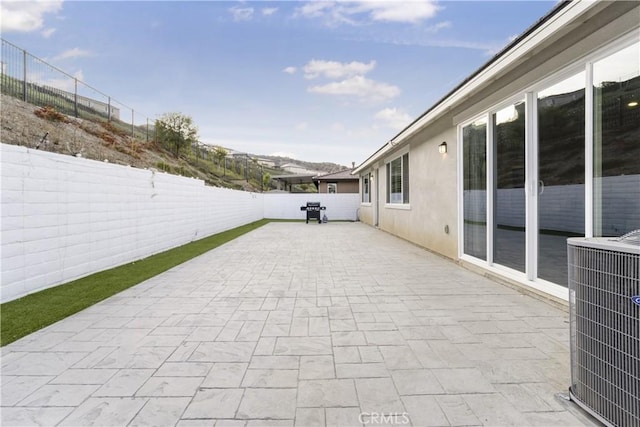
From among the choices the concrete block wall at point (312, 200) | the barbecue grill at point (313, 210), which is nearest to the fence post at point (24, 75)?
the barbecue grill at point (313, 210)

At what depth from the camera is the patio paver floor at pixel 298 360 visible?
1.66 metres

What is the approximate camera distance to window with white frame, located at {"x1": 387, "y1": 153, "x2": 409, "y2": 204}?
856 cm

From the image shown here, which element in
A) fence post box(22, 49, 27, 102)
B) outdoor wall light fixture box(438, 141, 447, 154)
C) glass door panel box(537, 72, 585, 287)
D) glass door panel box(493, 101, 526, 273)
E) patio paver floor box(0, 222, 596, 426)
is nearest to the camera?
patio paver floor box(0, 222, 596, 426)

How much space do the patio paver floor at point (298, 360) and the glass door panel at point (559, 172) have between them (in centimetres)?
57

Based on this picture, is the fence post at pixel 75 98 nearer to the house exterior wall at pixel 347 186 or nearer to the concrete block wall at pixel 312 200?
the concrete block wall at pixel 312 200

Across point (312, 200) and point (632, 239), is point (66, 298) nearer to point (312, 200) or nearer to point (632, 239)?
point (632, 239)

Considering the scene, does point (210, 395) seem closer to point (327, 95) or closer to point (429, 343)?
point (429, 343)

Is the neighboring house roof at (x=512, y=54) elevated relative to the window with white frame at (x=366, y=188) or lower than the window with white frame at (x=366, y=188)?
elevated

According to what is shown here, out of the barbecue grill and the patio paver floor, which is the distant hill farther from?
the barbecue grill

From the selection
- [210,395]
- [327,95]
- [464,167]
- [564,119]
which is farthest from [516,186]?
[327,95]

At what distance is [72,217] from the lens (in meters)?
4.18

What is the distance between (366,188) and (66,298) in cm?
1335

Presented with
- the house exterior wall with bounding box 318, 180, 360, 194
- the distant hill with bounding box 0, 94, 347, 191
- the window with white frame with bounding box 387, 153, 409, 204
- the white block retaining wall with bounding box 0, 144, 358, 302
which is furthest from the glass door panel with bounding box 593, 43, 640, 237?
the house exterior wall with bounding box 318, 180, 360, 194

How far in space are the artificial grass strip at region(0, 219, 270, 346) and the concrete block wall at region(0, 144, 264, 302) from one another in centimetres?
17
